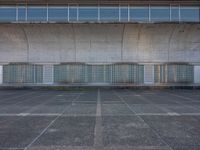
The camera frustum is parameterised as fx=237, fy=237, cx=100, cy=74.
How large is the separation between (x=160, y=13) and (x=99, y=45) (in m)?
7.13

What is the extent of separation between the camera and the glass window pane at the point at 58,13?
959 inches

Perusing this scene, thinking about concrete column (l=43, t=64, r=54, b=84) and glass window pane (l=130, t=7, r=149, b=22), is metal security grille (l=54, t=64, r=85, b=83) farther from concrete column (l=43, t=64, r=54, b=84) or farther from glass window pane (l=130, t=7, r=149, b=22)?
glass window pane (l=130, t=7, r=149, b=22)

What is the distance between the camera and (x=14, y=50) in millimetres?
25516

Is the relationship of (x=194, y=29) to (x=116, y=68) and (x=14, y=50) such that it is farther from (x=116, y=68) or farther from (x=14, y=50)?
(x=14, y=50)

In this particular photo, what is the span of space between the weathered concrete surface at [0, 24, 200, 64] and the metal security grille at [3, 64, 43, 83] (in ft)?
2.22

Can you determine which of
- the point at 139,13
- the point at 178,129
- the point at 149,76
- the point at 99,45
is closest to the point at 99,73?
the point at 99,45

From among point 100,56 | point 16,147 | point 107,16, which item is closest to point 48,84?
point 100,56

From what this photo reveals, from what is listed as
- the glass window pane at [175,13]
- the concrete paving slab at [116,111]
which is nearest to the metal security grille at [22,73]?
the glass window pane at [175,13]

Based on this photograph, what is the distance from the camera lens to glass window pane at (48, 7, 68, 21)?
2436 cm

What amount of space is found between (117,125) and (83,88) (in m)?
17.9

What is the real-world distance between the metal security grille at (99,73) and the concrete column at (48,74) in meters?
0.44

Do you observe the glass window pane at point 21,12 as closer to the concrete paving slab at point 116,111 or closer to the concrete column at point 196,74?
the concrete paving slab at point 116,111

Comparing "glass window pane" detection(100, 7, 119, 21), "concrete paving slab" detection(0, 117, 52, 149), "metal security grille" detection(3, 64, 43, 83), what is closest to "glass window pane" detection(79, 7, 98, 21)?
"glass window pane" detection(100, 7, 119, 21)

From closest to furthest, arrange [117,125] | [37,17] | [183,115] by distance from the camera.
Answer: [117,125], [183,115], [37,17]
